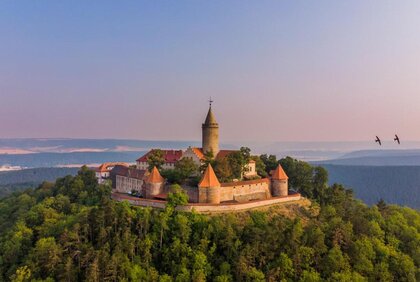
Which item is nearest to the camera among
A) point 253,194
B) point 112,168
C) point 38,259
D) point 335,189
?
point 38,259

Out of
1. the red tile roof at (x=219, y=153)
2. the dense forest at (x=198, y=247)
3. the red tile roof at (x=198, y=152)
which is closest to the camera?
the dense forest at (x=198, y=247)

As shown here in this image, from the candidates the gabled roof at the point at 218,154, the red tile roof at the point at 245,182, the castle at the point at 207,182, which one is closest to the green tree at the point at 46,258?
the castle at the point at 207,182

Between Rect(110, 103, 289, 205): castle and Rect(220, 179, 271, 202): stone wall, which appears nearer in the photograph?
Rect(110, 103, 289, 205): castle

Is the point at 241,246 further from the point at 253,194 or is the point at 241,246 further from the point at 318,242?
the point at 253,194

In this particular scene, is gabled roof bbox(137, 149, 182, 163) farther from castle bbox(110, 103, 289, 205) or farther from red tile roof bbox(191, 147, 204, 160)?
red tile roof bbox(191, 147, 204, 160)

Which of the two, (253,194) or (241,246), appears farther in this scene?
(253,194)

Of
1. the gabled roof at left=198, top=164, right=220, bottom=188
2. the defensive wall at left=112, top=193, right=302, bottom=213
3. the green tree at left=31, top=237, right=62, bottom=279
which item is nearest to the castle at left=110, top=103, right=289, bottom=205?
the gabled roof at left=198, top=164, right=220, bottom=188

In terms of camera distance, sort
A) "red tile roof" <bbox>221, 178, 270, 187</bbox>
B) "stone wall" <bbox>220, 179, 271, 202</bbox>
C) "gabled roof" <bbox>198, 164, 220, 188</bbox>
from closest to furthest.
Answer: "gabled roof" <bbox>198, 164, 220, 188</bbox> → "stone wall" <bbox>220, 179, 271, 202</bbox> → "red tile roof" <bbox>221, 178, 270, 187</bbox>

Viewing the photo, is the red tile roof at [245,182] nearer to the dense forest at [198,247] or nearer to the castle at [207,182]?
the castle at [207,182]

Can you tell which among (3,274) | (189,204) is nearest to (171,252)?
(189,204)
